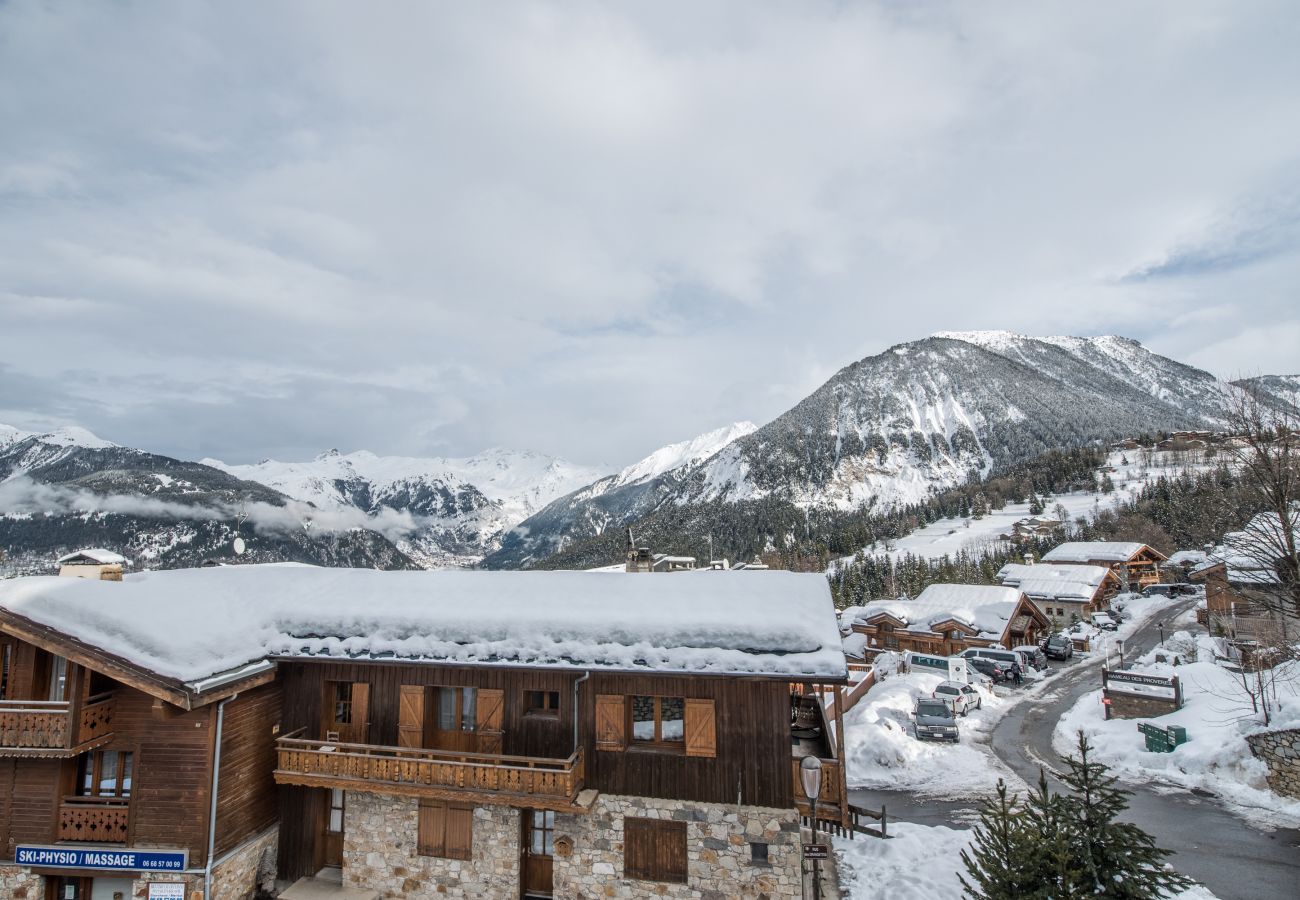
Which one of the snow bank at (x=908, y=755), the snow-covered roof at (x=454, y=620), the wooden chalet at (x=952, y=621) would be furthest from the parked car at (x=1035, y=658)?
the snow-covered roof at (x=454, y=620)

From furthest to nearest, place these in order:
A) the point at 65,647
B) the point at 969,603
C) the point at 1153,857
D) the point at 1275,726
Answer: the point at 969,603
the point at 1275,726
the point at 65,647
the point at 1153,857

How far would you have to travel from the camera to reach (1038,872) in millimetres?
9539

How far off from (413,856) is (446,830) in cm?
119

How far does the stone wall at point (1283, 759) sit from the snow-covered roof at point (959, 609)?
34261 mm

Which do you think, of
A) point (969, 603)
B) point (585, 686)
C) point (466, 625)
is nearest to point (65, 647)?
point (466, 625)

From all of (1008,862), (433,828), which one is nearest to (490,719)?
(433,828)

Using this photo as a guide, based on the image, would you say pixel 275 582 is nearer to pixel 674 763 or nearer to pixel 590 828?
pixel 590 828

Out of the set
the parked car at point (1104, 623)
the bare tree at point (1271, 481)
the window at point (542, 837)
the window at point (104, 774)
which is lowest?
the parked car at point (1104, 623)

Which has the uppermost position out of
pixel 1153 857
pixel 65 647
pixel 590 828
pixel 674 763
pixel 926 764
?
pixel 65 647

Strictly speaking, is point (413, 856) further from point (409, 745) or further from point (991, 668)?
point (991, 668)

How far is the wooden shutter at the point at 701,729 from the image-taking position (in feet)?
54.1

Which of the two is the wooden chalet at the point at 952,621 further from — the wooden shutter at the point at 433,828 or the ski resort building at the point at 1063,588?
the wooden shutter at the point at 433,828

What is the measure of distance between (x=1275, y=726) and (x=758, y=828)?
2177cm

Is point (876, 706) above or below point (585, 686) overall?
below
